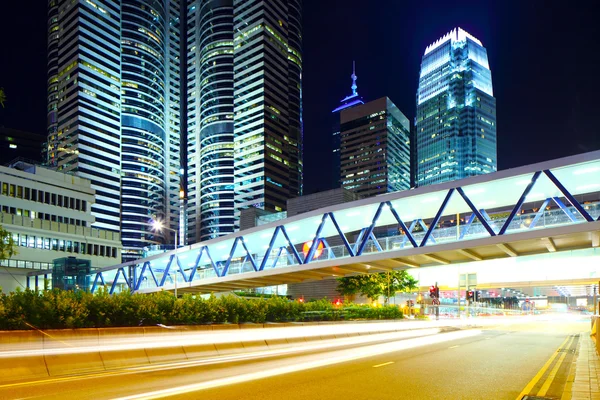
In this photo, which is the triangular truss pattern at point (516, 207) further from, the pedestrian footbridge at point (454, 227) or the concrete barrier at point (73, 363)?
the concrete barrier at point (73, 363)

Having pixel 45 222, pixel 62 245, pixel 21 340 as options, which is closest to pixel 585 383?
pixel 21 340

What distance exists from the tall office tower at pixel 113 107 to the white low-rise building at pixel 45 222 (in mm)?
79901

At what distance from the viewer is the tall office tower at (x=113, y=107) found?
6083 inches

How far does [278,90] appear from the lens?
193 metres

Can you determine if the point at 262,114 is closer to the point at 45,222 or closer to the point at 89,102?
the point at 89,102

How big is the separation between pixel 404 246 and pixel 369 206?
3411 mm

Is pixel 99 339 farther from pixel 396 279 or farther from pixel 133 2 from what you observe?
pixel 133 2

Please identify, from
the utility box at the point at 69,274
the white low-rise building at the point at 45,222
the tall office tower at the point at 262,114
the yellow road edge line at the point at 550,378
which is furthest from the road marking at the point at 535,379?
the tall office tower at the point at 262,114

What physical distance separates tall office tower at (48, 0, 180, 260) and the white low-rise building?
7990 cm

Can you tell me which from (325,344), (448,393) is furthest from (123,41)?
(448,393)

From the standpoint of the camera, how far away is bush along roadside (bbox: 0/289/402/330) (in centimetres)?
1450

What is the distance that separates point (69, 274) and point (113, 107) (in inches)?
5050

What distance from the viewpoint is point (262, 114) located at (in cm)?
18662

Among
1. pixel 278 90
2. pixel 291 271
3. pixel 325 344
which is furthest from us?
pixel 278 90
